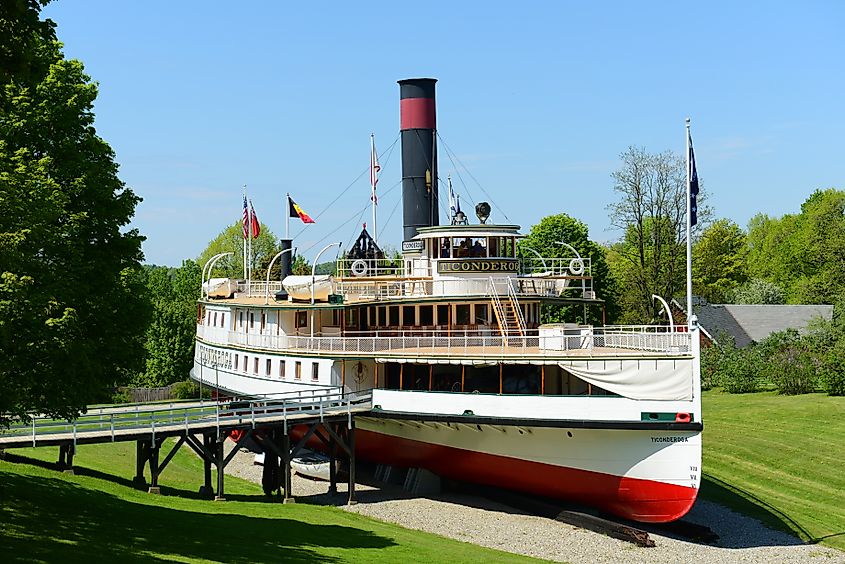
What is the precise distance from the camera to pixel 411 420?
32.6 meters

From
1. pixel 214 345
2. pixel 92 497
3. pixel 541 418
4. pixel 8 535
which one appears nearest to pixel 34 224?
pixel 8 535

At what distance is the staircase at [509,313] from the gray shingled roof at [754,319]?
41.0 m

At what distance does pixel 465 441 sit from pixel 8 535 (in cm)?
1621

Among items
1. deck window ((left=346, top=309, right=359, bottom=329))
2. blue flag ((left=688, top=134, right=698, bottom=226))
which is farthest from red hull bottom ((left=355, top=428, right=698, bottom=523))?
blue flag ((left=688, top=134, right=698, bottom=226))

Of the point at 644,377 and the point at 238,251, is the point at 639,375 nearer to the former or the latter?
the point at 644,377

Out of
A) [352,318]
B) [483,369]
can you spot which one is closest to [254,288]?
[352,318]

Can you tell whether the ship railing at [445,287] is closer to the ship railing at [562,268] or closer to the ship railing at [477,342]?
the ship railing at [562,268]

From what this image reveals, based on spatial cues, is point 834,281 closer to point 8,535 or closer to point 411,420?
point 411,420

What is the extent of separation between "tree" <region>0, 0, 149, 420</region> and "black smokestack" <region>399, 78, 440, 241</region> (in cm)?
1996

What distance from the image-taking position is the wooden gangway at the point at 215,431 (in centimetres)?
2917

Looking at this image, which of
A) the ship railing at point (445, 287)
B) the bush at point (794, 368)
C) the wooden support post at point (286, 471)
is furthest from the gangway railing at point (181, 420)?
the bush at point (794, 368)

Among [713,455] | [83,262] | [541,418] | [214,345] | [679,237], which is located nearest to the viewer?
[83,262]

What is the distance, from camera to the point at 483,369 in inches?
1294

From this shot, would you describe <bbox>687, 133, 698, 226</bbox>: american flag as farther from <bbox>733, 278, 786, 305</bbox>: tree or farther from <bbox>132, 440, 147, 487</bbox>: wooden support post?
<bbox>733, 278, 786, 305</bbox>: tree
